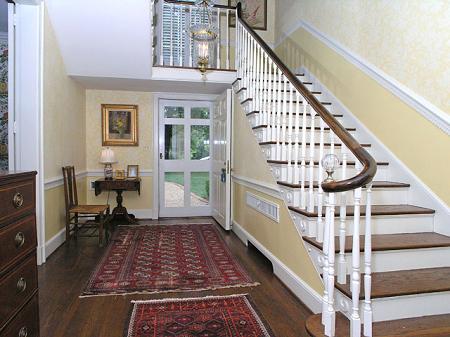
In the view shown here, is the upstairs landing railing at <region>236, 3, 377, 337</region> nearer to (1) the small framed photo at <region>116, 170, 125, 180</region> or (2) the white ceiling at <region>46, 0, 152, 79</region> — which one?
(2) the white ceiling at <region>46, 0, 152, 79</region>

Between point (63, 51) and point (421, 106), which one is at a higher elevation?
point (63, 51)

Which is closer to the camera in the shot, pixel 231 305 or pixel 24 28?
pixel 231 305

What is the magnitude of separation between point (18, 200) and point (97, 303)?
1256 millimetres

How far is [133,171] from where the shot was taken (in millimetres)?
5211

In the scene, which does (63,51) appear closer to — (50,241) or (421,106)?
(50,241)

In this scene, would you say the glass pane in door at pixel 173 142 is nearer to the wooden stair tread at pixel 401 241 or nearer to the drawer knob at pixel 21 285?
the wooden stair tread at pixel 401 241

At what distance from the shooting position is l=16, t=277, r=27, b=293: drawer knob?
4.89 feet

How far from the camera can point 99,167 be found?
5.24 meters

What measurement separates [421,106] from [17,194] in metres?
2.80

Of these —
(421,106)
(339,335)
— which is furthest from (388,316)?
(421,106)

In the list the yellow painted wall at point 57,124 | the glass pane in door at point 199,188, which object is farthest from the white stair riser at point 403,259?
the glass pane in door at point 199,188

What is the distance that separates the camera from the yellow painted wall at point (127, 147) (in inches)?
204

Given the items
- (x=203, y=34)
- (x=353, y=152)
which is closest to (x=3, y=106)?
(x=203, y=34)

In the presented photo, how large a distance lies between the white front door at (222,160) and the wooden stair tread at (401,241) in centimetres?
231
